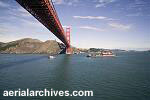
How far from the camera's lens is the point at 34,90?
18.2 meters

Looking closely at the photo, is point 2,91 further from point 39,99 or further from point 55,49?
point 55,49

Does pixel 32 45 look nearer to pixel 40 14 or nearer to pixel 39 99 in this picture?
pixel 40 14

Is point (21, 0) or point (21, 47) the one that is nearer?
point (21, 0)

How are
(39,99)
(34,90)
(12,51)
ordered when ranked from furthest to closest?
(12,51), (34,90), (39,99)

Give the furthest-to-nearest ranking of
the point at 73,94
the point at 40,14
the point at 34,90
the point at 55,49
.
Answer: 1. the point at 55,49
2. the point at 40,14
3. the point at 34,90
4. the point at 73,94

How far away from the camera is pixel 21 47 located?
178375 millimetres

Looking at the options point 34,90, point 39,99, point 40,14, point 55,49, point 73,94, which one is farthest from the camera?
point 55,49

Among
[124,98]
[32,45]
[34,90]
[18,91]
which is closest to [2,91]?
[18,91]

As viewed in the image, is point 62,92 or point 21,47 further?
point 21,47

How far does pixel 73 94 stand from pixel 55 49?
145 metres

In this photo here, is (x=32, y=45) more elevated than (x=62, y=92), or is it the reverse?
(x=32, y=45)

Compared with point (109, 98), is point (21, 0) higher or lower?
higher

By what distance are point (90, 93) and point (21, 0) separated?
1572 centimetres

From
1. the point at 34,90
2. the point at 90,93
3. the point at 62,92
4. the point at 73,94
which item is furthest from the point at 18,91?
the point at 90,93
